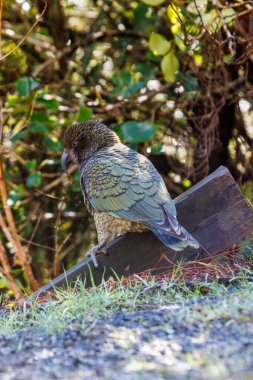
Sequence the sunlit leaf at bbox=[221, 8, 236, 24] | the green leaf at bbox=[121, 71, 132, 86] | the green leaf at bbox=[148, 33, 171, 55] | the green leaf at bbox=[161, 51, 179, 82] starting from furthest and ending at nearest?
the green leaf at bbox=[121, 71, 132, 86] → the green leaf at bbox=[161, 51, 179, 82] → the green leaf at bbox=[148, 33, 171, 55] → the sunlit leaf at bbox=[221, 8, 236, 24]

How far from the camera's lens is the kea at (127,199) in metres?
3.70

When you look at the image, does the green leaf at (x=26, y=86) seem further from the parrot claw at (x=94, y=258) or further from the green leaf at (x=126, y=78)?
the parrot claw at (x=94, y=258)

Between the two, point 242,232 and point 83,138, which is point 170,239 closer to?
point 242,232

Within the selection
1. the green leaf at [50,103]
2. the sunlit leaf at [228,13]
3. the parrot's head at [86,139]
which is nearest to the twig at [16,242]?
the green leaf at [50,103]

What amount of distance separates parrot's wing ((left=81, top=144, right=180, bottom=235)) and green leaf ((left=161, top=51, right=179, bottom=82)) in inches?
53.4

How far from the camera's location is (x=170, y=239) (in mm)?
3596

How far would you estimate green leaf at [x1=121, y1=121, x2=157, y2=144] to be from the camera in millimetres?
5523

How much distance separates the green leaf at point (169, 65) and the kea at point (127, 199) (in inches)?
46.2

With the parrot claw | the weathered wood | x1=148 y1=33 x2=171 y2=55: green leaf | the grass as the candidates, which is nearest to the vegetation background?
x1=148 y1=33 x2=171 y2=55: green leaf

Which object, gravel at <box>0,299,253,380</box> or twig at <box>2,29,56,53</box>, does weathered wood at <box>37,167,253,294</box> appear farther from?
twig at <box>2,29,56,53</box>

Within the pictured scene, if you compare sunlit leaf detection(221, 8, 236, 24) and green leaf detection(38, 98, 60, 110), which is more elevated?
sunlit leaf detection(221, 8, 236, 24)

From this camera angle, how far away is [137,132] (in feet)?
18.2

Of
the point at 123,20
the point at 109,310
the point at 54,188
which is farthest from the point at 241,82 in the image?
the point at 109,310

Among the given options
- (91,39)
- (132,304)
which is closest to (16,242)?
(91,39)
